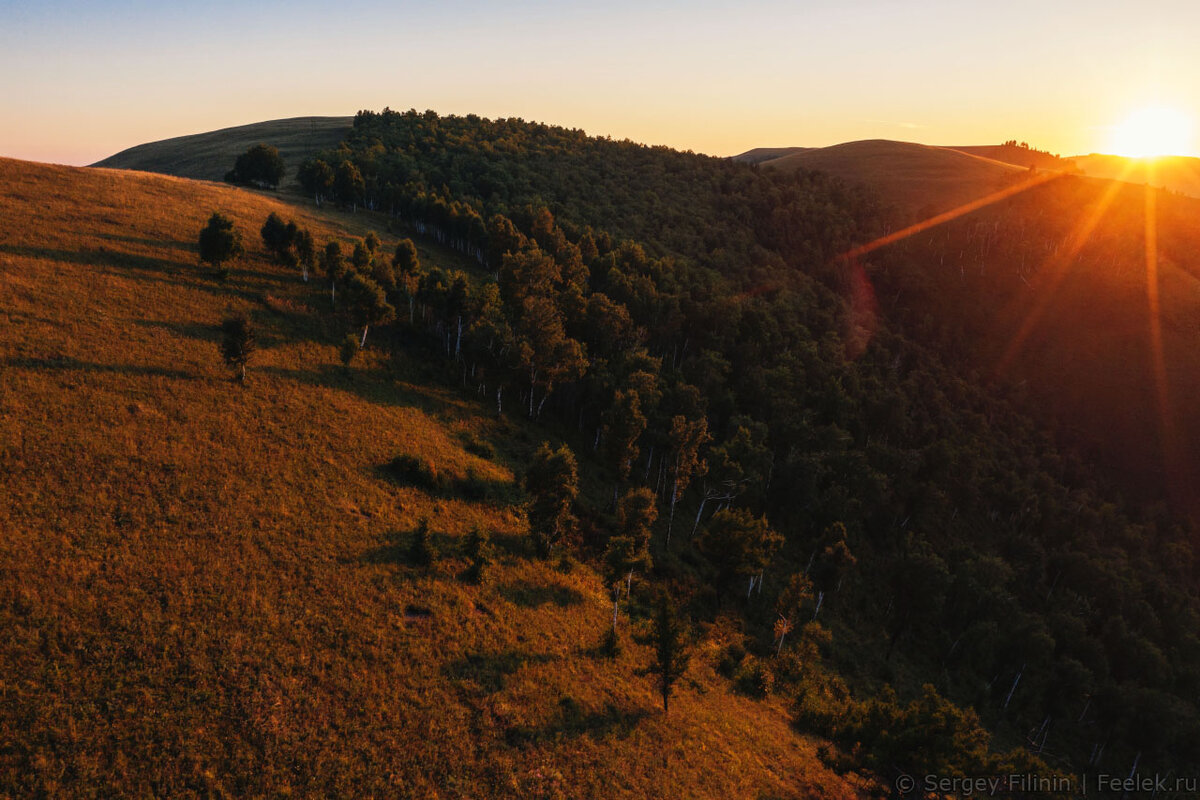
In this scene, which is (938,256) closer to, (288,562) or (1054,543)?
(1054,543)

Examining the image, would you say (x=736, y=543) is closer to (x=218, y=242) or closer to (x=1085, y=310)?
(x=218, y=242)

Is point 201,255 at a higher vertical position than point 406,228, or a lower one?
lower

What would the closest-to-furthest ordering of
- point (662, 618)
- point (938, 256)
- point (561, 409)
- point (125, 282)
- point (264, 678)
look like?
point (264, 678) → point (662, 618) → point (125, 282) → point (561, 409) → point (938, 256)

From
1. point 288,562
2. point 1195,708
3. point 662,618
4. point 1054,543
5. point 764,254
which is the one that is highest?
point 764,254

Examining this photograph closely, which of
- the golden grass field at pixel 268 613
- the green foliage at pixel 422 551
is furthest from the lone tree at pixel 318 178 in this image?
the green foliage at pixel 422 551

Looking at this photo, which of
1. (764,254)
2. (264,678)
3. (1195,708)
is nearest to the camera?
(264,678)

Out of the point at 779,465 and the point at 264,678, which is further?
the point at 779,465

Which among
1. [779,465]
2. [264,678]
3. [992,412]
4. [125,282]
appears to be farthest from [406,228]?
[992,412]

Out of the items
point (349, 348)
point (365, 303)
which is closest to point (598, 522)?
point (349, 348)
